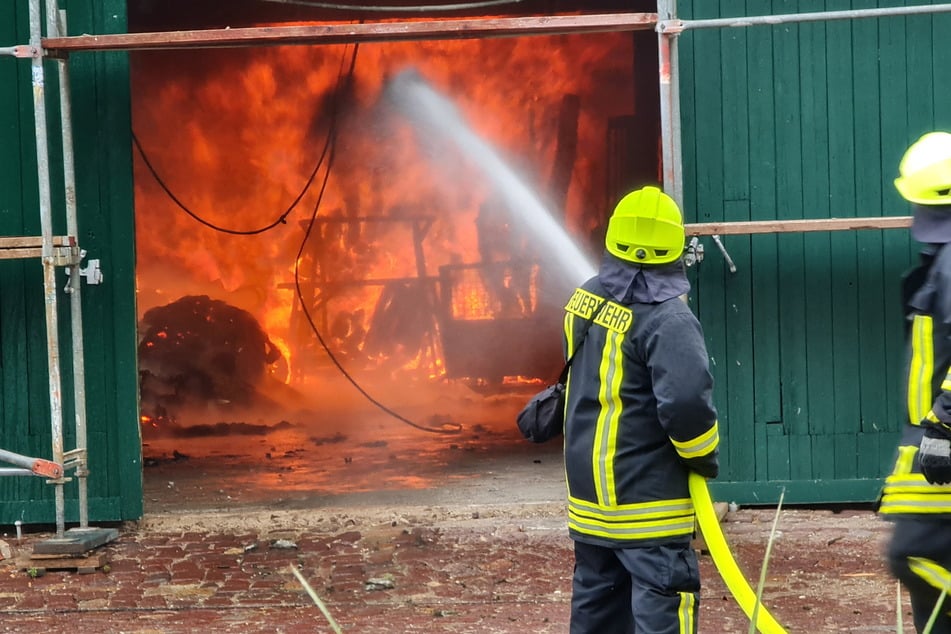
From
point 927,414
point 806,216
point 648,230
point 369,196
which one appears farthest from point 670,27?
point 369,196

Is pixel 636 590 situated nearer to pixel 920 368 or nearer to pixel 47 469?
pixel 920 368

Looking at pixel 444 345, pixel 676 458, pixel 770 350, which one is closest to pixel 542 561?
pixel 770 350

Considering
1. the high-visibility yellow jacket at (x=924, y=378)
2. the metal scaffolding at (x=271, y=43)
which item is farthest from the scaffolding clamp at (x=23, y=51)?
the high-visibility yellow jacket at (x=924, y=378)

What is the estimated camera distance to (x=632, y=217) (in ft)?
13.5

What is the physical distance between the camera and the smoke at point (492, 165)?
11008 millimetres

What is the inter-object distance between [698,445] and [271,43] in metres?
4.20

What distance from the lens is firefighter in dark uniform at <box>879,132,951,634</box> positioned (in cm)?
367

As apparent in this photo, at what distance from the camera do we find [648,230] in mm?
4105

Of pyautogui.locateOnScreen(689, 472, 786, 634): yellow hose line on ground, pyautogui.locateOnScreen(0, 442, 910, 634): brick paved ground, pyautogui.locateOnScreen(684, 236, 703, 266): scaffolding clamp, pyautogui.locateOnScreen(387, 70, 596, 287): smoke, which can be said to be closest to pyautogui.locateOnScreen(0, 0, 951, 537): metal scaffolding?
pyautogui.locateOnScreen(684, 236, 703, 266): scaffolding clamp

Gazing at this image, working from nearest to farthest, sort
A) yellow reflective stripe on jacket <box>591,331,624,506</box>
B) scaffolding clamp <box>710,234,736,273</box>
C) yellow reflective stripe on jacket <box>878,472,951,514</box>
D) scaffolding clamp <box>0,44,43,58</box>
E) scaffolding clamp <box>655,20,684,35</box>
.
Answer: yellow reflective stripe on jacket <box>878,472,951,514</box> < yellow reflective stripe on jacket <box>591,331,624,506</box> < scaffolding clamp <box>655,20,684,35</box> < scaffolding clamp <box>0,44,43,58</box> < scaffolding clamp <box>710,234,736,273</box>

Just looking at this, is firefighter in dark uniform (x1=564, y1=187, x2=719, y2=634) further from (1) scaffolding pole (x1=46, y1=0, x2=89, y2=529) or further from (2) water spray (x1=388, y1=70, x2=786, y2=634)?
(2) water spray (x1=388, y1=70, x2=786, y2=634)

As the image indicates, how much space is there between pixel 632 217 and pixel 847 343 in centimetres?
389

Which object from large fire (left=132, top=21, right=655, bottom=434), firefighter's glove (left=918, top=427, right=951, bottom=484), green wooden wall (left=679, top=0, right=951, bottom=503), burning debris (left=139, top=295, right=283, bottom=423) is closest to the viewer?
firefighter's glove (left=918, top=427, right=951, bottom=484)

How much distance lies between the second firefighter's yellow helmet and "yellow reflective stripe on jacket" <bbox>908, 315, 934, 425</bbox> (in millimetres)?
817
